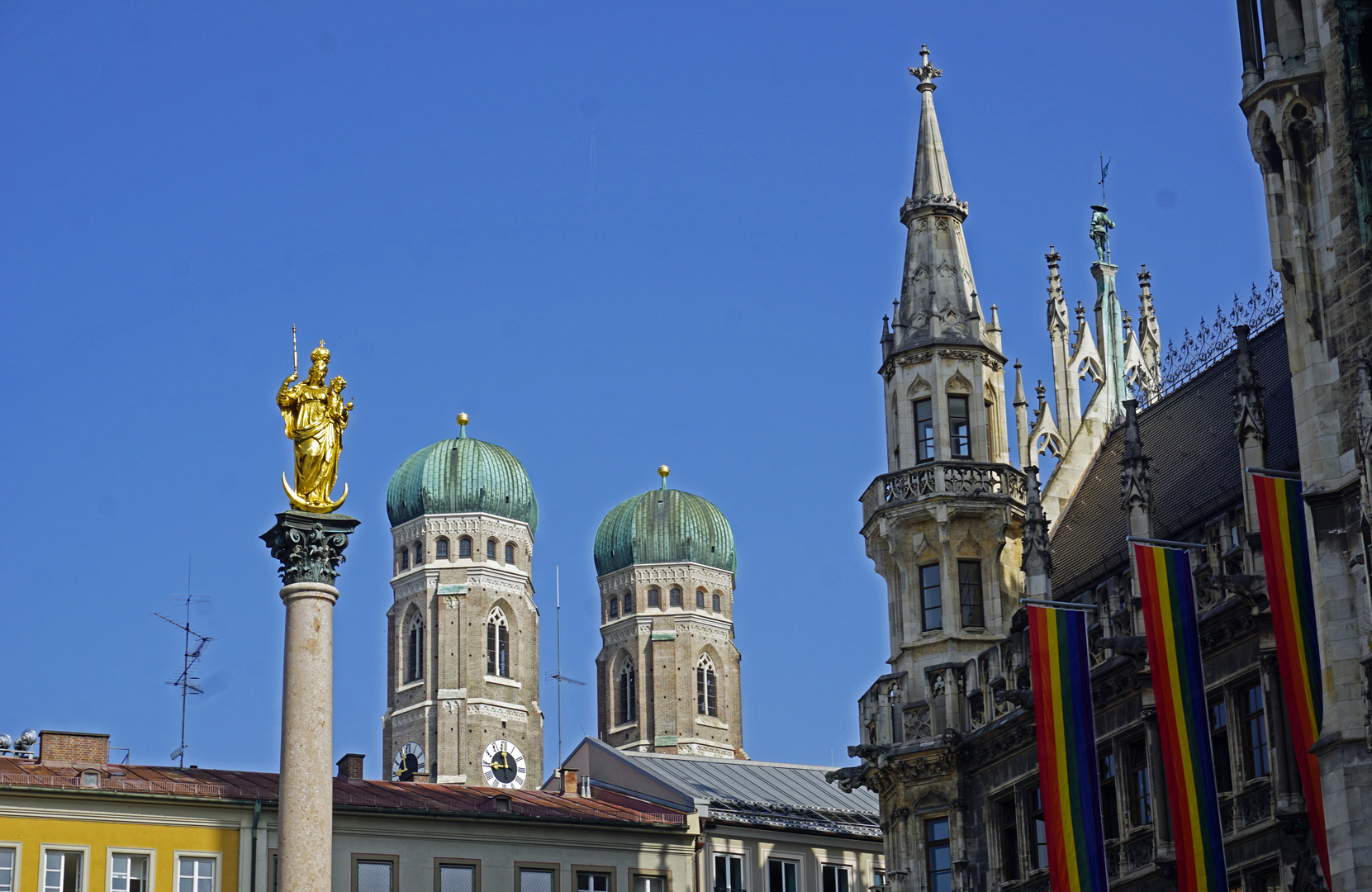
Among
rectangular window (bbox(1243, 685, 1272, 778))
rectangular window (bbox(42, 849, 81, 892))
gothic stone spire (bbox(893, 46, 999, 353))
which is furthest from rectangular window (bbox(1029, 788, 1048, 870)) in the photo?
rectangular window (bbox(42, 849, 81, 892))

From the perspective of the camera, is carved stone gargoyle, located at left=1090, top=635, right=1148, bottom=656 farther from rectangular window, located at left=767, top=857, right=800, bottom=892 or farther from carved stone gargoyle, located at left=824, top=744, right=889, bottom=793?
rectangular window, located at left=767, top=857, right=800, bottom=892

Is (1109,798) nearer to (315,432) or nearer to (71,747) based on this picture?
(315,432)

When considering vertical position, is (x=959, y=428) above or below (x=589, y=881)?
above

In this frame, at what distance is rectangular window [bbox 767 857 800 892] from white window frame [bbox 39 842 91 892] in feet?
82.2

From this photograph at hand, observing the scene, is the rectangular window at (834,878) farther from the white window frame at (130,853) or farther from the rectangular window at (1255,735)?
the rectangular window at (1255,735)

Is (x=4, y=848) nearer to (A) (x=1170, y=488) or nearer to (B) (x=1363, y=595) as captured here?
(A) (x=1170, y=488)

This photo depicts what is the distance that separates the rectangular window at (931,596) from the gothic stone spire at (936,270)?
6.09m

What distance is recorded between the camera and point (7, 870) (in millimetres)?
63188

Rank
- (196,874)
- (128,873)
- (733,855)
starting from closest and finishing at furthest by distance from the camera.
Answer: (128,873), (196,874), (733,855)

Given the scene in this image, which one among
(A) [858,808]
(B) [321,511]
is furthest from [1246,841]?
(A) [858,808]

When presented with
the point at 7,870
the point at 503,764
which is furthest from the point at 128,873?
the point at 503,764

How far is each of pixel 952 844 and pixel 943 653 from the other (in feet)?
15.7

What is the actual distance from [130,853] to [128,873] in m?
0.53

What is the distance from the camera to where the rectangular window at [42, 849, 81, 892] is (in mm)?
63625
